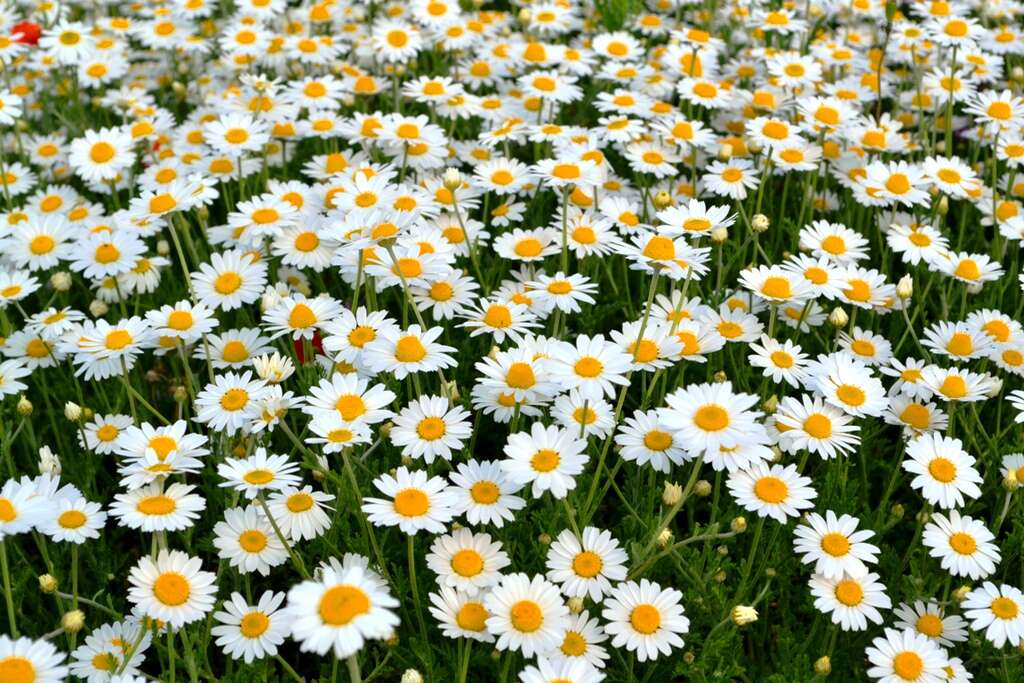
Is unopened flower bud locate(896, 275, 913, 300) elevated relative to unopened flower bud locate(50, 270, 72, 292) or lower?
elevated

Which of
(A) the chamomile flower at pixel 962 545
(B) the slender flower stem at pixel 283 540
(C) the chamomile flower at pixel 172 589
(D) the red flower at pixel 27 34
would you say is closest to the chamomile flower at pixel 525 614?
(B) the slender flower stem at pixel 283 540

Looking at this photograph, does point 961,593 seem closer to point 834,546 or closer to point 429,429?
point 834,546

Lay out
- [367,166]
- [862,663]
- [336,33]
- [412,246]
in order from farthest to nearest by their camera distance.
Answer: [336,33], [367,166], [412,246], [862,663]

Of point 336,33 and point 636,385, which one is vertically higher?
point 336,33

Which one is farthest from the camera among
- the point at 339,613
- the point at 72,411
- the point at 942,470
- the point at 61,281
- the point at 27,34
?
the point at 27,34

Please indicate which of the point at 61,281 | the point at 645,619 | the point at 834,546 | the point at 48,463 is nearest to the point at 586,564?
the point at 645,619

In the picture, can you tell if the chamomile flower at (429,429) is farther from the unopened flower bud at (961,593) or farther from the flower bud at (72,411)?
the unopened flower bud at (961,593)

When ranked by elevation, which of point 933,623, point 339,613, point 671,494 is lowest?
point 933,623

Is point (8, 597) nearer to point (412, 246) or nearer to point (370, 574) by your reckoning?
Answer: point (370, 574)

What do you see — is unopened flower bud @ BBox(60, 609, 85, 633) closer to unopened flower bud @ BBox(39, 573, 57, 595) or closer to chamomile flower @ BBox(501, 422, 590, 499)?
unopened flower bud @ BBox(39, 573, 57, 595)

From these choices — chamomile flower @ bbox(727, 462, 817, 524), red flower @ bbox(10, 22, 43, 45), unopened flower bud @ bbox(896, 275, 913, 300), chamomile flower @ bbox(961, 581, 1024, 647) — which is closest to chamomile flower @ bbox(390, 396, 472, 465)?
chamomile flower @ bbox(727, 462, 817, 524)

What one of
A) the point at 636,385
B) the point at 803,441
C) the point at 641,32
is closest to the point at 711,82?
the point at 641,32
